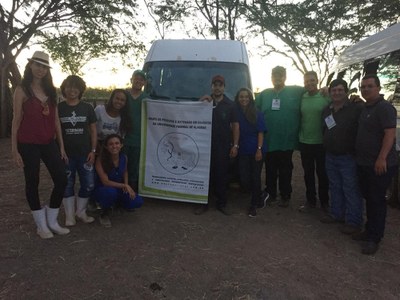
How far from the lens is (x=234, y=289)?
126 inches

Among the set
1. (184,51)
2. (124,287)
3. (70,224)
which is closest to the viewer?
(124,287)

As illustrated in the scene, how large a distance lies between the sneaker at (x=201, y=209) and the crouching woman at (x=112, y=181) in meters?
0.87

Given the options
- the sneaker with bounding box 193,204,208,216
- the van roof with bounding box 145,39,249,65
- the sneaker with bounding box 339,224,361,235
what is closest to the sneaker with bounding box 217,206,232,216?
the sneaker with bounding box 193,204,208,216

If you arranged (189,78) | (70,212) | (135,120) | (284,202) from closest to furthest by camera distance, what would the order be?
(70,212) < (135,120) < (284,202) < (189,78)

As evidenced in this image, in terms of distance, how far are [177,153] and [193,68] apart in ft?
5.37

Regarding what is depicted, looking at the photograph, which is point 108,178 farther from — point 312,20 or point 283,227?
point 312,20

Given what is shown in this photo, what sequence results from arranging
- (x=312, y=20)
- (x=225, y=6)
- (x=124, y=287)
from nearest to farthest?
1. (x=124, y=287)
2. (x=312, y=20)
3. (x=225, y=6)

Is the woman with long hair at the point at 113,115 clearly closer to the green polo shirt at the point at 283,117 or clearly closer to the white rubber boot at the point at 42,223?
the white rubber boot at the point at 42,223

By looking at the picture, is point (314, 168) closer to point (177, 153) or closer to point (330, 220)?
point (330, 220)

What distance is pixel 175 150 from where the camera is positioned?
5.20 meters

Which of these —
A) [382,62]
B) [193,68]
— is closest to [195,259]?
[193,68]

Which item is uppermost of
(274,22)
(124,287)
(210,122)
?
(274,22)

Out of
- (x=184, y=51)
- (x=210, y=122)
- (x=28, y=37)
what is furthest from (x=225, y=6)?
(x=210, y=122)

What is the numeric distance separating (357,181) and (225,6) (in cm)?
1724
